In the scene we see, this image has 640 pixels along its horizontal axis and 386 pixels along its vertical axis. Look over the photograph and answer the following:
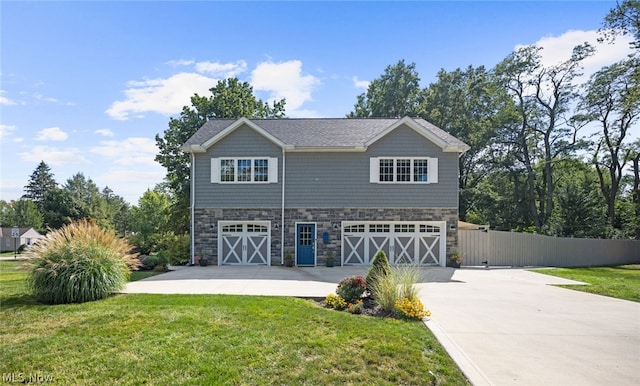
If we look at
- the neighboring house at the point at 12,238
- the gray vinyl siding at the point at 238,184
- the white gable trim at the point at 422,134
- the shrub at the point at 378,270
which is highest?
the white gable trim at the point at 422,134

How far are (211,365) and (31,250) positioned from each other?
6862 millimetres

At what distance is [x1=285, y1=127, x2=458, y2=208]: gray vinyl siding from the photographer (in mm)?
15797

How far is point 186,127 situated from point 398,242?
59.4 ft

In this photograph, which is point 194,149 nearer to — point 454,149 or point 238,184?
point 238,184

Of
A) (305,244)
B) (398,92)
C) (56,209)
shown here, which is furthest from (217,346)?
(56,209)

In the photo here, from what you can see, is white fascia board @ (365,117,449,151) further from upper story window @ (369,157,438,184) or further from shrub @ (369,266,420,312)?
shrub @ (369,266,420,312)

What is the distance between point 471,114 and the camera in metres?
29.7

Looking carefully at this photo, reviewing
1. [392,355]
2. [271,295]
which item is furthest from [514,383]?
[271,295]

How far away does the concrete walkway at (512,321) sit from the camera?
4.46 meters

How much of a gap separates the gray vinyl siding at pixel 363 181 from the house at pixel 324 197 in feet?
0.16

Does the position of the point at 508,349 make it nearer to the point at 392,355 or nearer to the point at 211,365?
the point at 392,355

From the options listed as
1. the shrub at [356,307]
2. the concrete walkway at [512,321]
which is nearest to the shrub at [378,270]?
the shrub at [356,307]

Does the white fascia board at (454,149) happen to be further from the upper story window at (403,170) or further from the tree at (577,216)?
the tree at (577,216)

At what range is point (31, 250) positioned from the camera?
8.09 m
